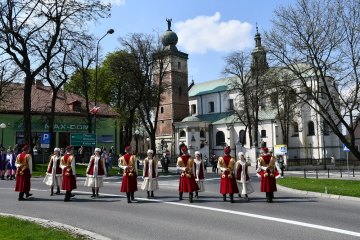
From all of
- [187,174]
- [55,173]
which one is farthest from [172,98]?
[187,174]

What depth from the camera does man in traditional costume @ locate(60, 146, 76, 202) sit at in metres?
11.1

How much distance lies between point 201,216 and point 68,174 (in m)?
5.25

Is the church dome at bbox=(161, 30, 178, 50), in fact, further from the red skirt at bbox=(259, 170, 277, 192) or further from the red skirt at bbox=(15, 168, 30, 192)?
the red skirt at bbox=(259, 170, 277, 192)

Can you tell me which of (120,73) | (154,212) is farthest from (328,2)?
(120,73)

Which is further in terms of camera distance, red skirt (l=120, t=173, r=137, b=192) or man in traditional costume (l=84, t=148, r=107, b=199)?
man in traditional costume (l=84, t=148, r=107, b=199)

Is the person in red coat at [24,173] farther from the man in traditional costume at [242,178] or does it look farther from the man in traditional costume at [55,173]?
the man in traditional costume at [242,178]

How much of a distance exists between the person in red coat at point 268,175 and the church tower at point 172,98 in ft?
156

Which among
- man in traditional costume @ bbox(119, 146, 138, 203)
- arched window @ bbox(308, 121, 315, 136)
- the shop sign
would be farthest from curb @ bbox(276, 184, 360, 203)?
arched window @ bbox(308, 121, 315, 136)

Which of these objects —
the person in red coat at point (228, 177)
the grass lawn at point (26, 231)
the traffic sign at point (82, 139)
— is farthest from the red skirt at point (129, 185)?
the traffic sign at point (82, 139)

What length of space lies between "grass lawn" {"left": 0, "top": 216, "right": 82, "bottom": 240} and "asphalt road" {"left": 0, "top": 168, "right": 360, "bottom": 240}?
93 centimetres

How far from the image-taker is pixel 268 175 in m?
11.0

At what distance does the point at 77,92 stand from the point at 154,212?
3992cm

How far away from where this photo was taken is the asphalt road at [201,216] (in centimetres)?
681

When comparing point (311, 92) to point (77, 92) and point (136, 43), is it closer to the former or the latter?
point (136, 43)
